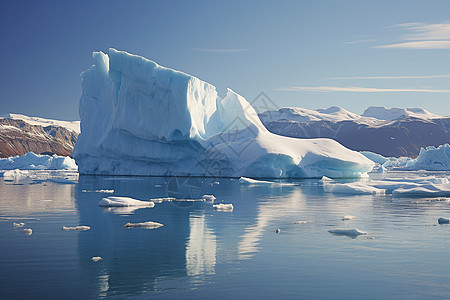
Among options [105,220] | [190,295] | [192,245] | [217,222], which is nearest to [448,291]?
[190,295]

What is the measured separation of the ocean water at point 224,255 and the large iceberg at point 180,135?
21.0 m

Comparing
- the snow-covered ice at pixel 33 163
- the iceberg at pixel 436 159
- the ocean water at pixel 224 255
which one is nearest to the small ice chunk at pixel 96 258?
the ocean water at pixel 224 255

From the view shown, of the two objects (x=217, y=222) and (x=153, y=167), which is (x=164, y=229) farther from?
(x=153, y=167)

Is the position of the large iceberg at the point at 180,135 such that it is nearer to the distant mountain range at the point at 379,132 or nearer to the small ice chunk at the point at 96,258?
the small ice chunk at the point at 96,258

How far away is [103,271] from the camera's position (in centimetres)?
870

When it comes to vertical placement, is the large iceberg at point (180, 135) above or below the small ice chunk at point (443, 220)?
above

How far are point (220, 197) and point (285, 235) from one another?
35.4 feet

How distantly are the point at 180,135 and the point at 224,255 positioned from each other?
1149 inches

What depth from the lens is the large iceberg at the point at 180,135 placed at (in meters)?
38.3

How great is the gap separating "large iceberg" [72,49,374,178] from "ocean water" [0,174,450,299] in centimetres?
2102

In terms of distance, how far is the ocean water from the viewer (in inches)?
302

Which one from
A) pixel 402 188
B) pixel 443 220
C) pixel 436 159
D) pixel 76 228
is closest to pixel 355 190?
pixel 402 188

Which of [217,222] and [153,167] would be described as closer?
[217,222]

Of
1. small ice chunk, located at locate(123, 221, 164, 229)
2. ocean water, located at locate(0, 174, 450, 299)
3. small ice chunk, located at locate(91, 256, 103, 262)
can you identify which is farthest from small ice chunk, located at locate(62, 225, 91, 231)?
small ice chunk, located at locate(91, 256, 103, 262)
